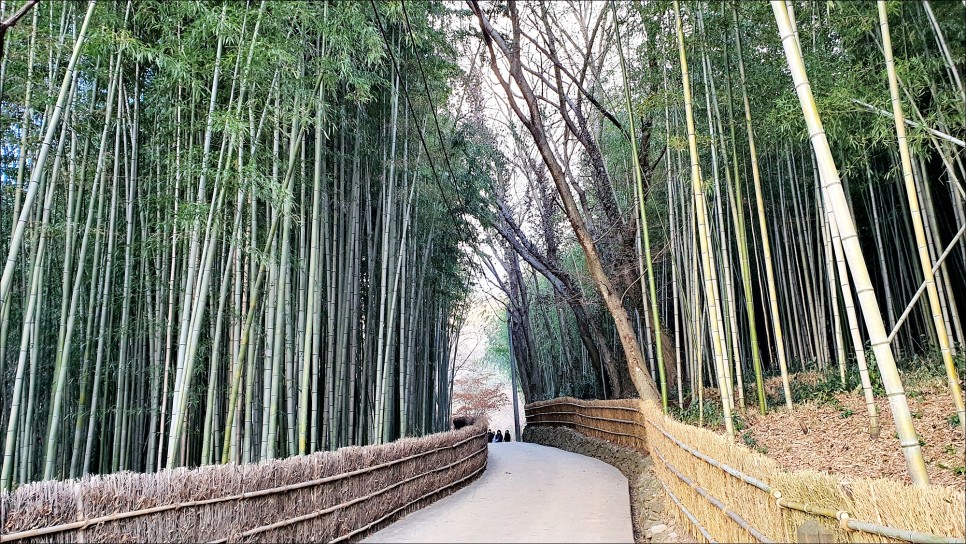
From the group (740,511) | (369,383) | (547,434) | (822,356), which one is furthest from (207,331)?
(547,434)

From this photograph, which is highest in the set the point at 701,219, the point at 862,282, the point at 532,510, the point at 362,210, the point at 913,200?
the point at 362,210

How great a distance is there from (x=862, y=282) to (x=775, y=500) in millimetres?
816

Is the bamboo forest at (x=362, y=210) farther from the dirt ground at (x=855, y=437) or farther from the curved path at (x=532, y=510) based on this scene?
the curved path at (x=532, y=510)

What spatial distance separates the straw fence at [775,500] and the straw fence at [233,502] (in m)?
1.88

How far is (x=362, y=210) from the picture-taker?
247 inches

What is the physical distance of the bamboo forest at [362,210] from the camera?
3.90m

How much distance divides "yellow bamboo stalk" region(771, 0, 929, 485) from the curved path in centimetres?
109

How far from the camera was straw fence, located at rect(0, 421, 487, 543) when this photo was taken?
2299 millimetres

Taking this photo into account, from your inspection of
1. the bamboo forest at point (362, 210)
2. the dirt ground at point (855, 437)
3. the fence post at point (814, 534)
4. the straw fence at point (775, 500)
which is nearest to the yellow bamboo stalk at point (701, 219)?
the bamboo forest at point (362, 210)

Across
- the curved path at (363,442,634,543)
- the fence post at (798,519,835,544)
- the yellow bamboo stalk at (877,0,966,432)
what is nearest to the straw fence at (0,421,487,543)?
the curved path at (363,442,634,543)

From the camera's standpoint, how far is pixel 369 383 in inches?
242

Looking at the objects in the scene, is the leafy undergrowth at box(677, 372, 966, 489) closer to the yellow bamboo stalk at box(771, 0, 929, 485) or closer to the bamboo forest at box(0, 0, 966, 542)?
the bamboo forest at box(0, 0, 966, 542)

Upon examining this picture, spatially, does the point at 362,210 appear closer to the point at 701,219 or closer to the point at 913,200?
the point at 701,219

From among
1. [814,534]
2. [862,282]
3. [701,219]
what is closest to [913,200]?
[862,282]
